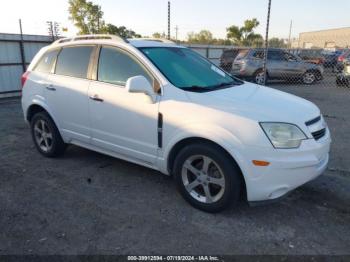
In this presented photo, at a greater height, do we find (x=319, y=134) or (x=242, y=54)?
(x=242, y=54)

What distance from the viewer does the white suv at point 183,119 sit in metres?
2.93

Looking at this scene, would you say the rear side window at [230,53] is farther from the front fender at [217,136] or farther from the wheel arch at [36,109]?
the front fender at [217,136]

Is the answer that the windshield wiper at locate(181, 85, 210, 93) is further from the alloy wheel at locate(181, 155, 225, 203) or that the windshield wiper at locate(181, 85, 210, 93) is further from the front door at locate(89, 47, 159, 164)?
the alloy wheel at locate(181, 155, 225, 203)

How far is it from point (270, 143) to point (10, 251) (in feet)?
8.28

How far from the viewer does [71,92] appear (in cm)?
424

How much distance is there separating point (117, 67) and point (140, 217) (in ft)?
6.05

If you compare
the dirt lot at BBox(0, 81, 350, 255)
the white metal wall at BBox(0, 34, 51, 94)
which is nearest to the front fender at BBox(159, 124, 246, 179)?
the dirt lot at BBox(0, 81, 350, 255)

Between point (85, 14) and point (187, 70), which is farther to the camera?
point (85, 14)

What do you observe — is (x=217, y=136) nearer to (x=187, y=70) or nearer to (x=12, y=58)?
(x=187, y=70)

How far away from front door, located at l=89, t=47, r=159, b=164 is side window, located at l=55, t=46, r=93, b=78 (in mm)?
295

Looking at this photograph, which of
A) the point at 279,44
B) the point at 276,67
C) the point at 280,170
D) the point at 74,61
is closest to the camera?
the point at 280,170

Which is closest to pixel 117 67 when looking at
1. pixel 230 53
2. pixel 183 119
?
pixel 183 119

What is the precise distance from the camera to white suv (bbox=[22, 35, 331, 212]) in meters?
2.93

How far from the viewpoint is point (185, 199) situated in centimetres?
350
